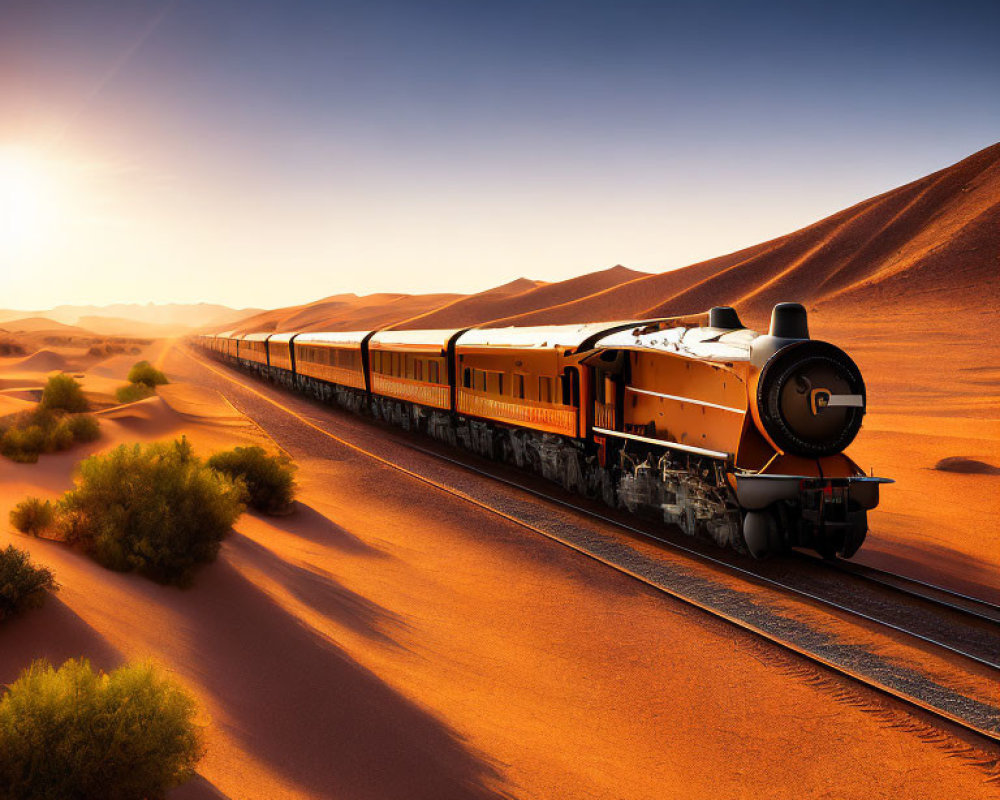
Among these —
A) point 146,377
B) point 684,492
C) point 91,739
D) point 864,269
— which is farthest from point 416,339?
point 864,269

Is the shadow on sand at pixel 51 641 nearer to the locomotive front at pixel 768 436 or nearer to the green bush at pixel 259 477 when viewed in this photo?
the green bush at pixel 259 477

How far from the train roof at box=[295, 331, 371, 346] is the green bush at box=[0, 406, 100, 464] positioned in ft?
45.0

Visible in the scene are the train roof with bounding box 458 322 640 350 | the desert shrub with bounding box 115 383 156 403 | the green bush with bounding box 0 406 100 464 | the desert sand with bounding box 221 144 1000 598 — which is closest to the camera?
the desert sand with bounding box 221 144 1000 598

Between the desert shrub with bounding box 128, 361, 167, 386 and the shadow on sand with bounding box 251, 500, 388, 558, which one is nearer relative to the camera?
the shadow on sand with bounding box 251, 500, 388, 558

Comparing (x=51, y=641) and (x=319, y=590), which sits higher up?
(x=51, y=641)

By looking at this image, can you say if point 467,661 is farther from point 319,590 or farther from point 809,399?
point 809,399

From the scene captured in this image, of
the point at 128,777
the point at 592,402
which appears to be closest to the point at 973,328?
the point at 592,402

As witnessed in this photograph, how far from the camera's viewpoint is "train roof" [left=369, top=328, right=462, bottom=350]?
22.0m

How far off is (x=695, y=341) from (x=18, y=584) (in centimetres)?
964

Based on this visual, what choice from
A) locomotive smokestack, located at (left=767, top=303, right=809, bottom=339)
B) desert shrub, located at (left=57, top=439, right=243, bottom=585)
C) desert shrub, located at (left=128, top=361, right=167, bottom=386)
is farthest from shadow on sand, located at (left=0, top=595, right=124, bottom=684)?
desert shrub, located at (left=128, top=361, right=167, bottom=386)

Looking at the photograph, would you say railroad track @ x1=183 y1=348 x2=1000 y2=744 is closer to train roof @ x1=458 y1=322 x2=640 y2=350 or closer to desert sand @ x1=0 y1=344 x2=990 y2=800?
desert sand @ x1=0 y1=344 x2=990 y2=800

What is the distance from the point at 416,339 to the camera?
24.0 m

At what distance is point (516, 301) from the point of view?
115m

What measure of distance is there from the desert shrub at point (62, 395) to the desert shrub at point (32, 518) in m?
14.3
